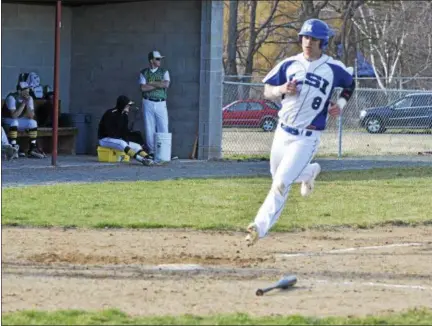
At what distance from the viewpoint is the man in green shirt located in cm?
2178

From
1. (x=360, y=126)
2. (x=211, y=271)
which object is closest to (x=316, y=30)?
(x=211, y=271)

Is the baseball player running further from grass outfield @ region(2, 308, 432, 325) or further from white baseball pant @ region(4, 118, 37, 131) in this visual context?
white baseball pant @ region(4, 118, 37, 131)

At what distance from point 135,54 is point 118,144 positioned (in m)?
2.76

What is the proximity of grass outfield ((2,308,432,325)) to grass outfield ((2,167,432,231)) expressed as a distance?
5361 mm

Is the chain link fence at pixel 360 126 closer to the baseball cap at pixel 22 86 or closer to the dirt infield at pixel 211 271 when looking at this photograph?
the baseball cap at pixel 22 86

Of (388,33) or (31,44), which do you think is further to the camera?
(388,33)

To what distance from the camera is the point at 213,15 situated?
22.5 meters

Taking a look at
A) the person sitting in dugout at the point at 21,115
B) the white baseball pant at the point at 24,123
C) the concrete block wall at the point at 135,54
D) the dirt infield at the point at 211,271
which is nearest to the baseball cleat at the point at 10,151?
the person sitting in dugout at the point at 21,115

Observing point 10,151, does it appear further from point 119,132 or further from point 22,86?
point 119,132

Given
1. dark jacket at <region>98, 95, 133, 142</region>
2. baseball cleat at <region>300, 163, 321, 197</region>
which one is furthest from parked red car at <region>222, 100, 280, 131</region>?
baseball cleat at <region>300, 163, 321, 197</region>

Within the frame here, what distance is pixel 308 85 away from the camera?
33.2 feet

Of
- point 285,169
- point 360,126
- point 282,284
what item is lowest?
point 282,284

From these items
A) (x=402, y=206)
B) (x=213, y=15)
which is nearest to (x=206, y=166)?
(x=213, y=15)

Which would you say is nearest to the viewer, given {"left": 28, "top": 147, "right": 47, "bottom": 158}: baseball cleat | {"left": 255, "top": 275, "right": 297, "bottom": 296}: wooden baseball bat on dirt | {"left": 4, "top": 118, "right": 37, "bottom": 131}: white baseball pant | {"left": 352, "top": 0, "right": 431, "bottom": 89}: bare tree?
{"left": 255, "top": 275, "right": 297, "bottom": 296}: wooden baseball bat on dirt
